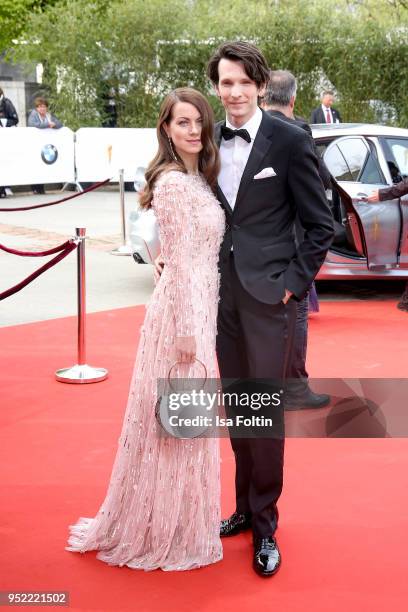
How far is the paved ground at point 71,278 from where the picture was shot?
27.7ft

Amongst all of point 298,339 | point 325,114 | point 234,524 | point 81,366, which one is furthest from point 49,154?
point 234,524

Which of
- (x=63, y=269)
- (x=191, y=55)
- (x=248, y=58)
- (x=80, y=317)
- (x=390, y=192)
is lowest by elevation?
(x=63, y=269)

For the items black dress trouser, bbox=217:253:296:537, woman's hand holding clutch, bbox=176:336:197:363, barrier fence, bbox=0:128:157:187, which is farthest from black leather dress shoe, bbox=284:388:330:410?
barrier fence, bbox=0:128:157:187

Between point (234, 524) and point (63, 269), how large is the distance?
693 centimetres

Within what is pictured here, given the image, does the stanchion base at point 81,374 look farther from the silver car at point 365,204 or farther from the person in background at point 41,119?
the person in background at point 41,119

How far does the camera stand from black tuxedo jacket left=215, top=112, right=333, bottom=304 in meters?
3.38

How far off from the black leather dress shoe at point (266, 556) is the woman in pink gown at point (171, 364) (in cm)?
16

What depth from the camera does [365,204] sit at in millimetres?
8016

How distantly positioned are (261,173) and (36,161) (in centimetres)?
1473

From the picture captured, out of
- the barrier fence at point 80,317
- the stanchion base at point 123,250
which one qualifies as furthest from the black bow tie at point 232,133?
the stanchion base at point 123,250

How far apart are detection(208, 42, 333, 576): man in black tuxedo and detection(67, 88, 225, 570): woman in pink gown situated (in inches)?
3.4

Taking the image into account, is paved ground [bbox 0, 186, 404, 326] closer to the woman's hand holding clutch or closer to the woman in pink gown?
the woman in pink gown

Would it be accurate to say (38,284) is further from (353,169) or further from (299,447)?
(299,447)

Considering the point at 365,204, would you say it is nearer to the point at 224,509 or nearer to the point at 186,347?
the point at 224,509
